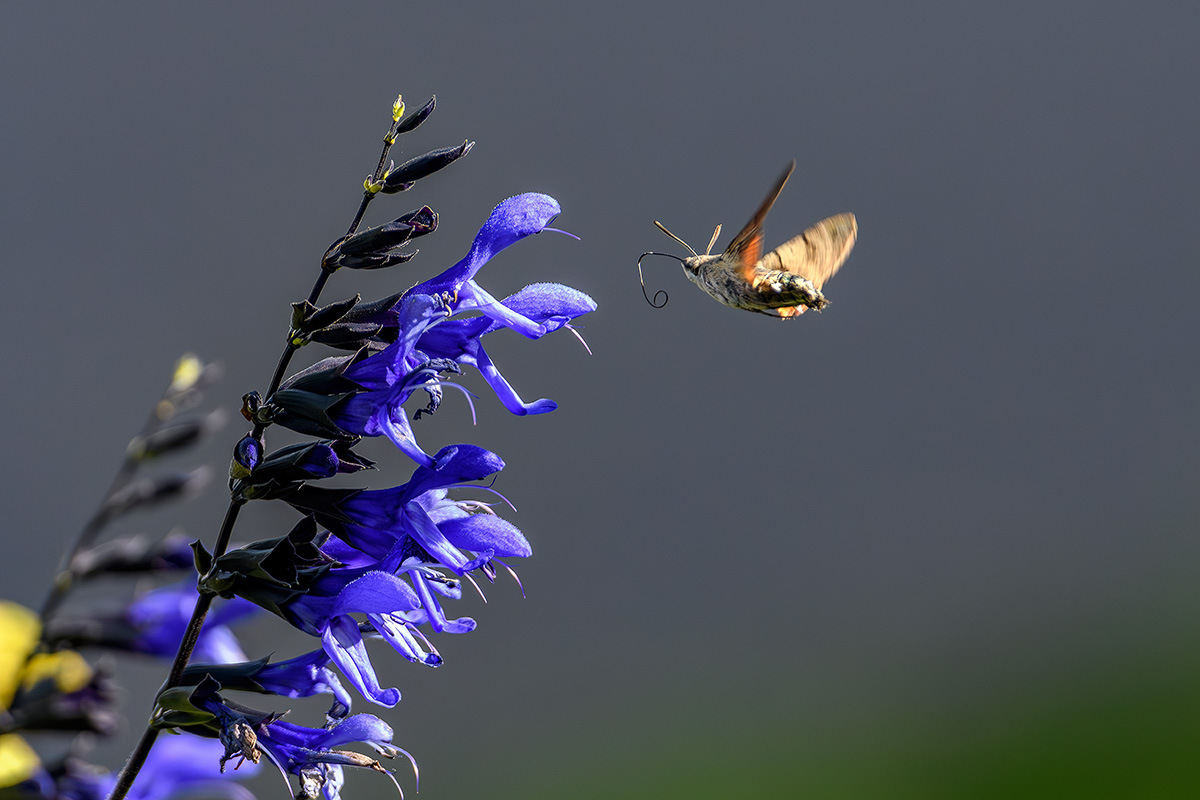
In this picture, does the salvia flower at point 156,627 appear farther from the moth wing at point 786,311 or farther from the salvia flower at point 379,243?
the moth wing at point 786,311

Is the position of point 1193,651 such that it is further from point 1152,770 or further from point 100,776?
point 100,776

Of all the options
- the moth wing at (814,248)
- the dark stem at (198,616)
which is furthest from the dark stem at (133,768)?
the moth wing at (814,248)

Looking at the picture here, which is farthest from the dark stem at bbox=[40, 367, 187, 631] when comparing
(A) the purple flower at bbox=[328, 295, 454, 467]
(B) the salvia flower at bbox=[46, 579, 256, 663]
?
(A) the purple flower at bbox=[328, 295, 454, 467]

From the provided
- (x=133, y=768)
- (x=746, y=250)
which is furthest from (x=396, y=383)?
(x=746, y=250)

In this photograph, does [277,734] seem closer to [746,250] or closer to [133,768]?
[133,768]

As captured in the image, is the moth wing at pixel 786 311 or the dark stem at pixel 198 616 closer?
the dark stem at pixel 198 616

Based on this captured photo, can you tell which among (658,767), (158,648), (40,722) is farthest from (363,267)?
(658,767)

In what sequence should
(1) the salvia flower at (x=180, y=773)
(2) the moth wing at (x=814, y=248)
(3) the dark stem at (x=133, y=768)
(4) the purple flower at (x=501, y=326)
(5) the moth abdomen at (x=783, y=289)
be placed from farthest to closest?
(2) the moth wing at (x=814, y=248)
(5) the moth abdomen at (x=783, y=289)
(1) the salvia flower at (x=180, y=773)
(4) the purple flower at (x=501, y=326)
(3) the dark stem at (x=133, y=768)

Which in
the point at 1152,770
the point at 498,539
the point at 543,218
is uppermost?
the point at 1152,770

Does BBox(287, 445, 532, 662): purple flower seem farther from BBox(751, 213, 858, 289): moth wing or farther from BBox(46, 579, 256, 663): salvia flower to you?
BBox(751, 213, 858, 289): moth wing
